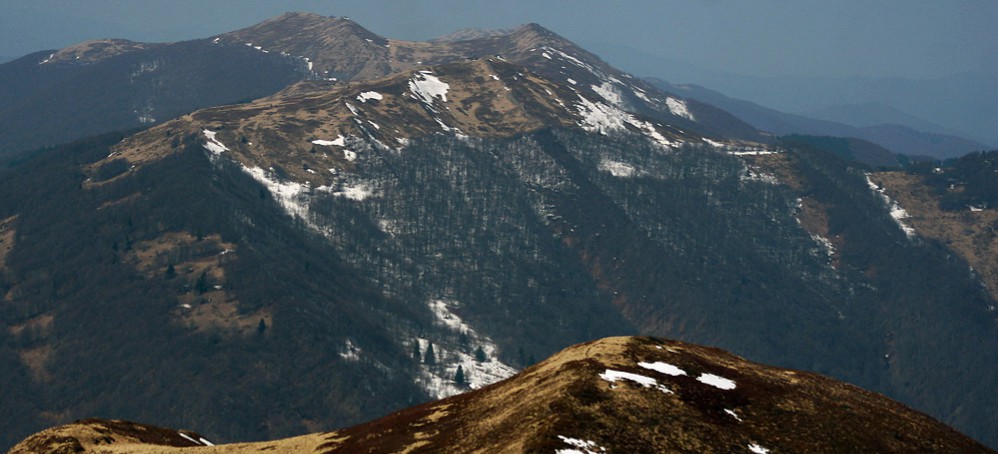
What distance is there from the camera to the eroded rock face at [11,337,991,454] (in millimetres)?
73250

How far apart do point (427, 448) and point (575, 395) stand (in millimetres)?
13558

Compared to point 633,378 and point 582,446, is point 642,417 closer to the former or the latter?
point 633,378

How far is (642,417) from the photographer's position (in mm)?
75875

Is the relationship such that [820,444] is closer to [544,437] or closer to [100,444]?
[544,437]

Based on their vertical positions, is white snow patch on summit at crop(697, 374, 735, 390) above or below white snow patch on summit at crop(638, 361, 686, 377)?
below

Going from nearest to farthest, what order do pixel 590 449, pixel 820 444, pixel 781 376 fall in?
pixel 590 449, pixel 820 444, pixel 781 376

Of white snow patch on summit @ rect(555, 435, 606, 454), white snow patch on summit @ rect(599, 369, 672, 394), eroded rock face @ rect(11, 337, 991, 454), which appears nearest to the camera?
white snow patch on summit @ rect(555, 435, 606, 454)

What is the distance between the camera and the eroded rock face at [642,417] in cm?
7325

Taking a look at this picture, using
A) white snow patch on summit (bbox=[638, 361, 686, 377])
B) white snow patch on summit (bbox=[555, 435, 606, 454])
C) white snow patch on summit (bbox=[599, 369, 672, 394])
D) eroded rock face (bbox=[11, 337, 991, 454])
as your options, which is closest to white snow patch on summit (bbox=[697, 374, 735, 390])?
eroded rock face (bbox=[11, 337, 991, 454])

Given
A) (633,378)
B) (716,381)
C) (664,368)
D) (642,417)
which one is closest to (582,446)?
(642,417)

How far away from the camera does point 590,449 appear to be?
6862 centimetres

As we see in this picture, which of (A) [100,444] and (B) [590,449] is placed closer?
(B) [590,449]

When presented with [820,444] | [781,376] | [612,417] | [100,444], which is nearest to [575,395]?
[612,417]

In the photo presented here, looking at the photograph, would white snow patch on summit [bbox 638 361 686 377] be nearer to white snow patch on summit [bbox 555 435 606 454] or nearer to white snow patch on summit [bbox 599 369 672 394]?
white snow patch on summit [bbox 599 369 672 394]
